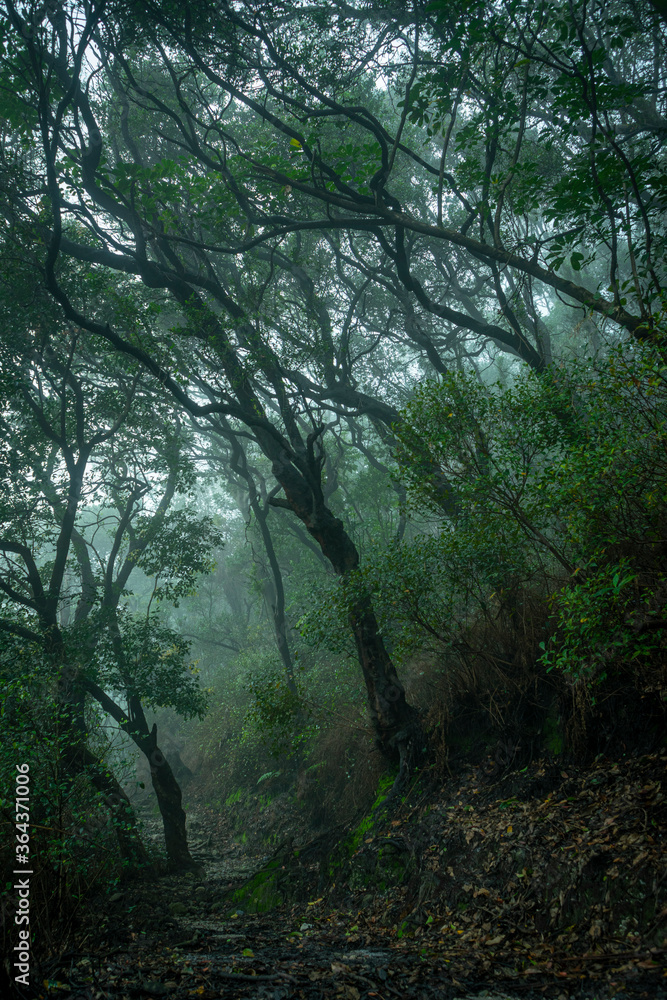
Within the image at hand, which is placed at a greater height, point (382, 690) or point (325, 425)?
point (325, 425)

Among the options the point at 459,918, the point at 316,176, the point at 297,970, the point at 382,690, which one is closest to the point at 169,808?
the point at 382,690

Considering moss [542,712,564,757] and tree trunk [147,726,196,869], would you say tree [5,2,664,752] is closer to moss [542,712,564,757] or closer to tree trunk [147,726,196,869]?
moss [542,712,564,757]

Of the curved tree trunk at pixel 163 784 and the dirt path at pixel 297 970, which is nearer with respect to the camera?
the dirt path at pixel 297 970

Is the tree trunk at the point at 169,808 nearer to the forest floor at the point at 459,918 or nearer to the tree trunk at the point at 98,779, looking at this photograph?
the tree trunk at the point at 98,779

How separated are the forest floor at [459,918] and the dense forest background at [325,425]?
55cm

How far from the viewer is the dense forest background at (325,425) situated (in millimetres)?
5645

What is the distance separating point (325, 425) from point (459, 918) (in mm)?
7904

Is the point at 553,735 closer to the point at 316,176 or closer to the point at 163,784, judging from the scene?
the point at 163,784

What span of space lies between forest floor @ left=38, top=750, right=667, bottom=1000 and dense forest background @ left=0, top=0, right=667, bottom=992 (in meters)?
0.55

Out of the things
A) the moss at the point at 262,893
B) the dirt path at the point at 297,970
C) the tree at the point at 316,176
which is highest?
the tree at the point at 316,176

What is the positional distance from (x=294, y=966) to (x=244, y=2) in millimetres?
12359

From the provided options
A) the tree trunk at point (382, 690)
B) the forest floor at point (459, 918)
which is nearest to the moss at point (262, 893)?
the forest floor at point (459, 918)

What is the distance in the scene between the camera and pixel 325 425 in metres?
10.8

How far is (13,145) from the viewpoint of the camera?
1096 centimetres
